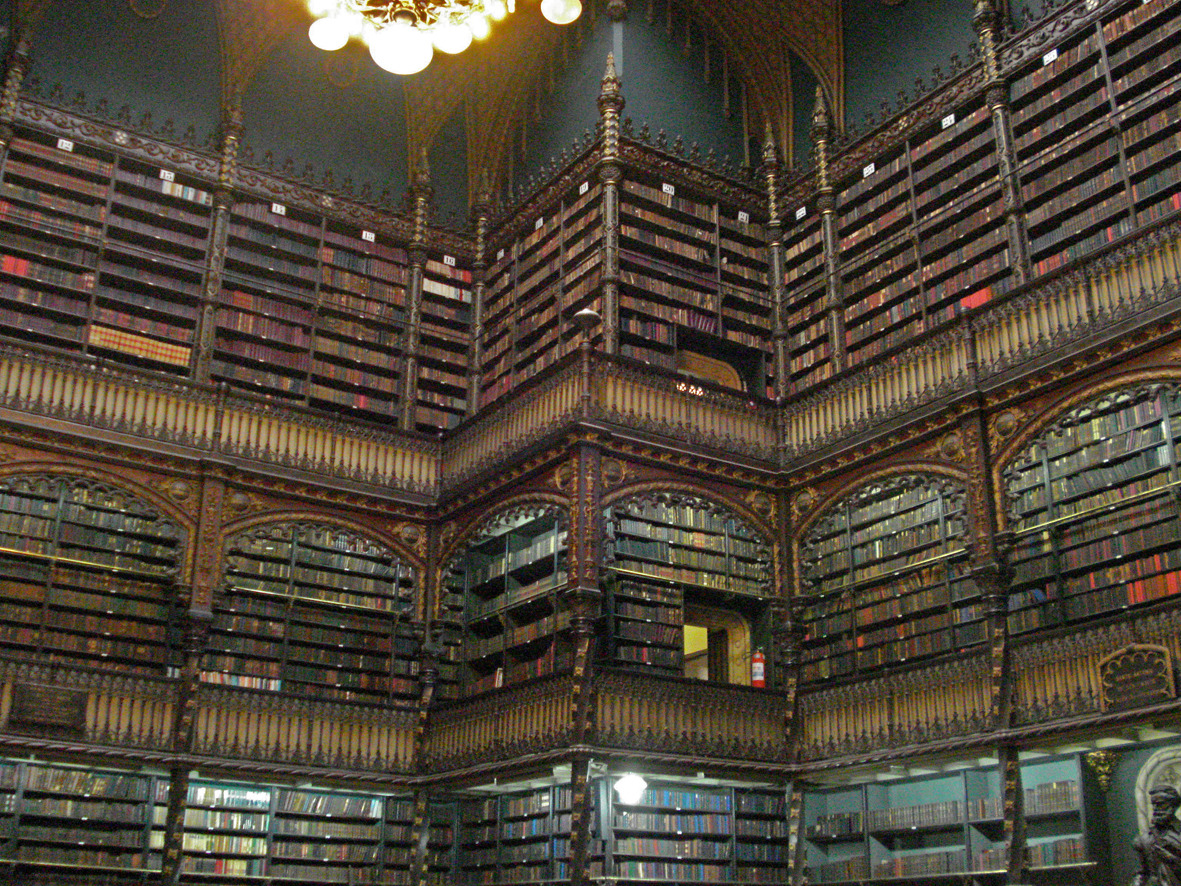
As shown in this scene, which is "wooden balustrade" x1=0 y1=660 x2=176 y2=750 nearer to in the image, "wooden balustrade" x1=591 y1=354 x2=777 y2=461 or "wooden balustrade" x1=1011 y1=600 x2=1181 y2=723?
"wooden balustrade" x1=591 y1=354 x2=777 y2=461

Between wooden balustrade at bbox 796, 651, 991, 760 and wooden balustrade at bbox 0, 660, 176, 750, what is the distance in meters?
4.52

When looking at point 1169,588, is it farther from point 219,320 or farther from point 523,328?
point 219,320

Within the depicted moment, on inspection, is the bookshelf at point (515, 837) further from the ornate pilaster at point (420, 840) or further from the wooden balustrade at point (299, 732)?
the wooden balustrade at point (299, 732)

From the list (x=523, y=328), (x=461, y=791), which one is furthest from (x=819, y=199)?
(x=461, y=791)

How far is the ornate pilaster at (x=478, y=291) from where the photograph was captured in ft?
37.8

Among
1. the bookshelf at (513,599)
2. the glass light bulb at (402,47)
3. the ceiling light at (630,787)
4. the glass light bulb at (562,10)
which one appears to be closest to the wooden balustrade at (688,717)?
the ceiling light at (630,787)

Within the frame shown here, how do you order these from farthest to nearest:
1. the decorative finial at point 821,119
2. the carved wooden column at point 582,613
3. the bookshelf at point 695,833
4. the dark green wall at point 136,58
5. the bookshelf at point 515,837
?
1. the decorative finial at point 821,119
2. the dark green wall at point 136,58
3. the bookshelf at point 515,837
4. the bookshelf at point 695,833
5. the carved wooden column at point 582,613

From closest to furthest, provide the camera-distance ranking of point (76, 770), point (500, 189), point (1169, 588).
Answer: point (1169, 588), point (76, 770), point (500, 189)

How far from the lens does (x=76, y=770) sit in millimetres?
8703

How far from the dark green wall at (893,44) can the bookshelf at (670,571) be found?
3.99 m

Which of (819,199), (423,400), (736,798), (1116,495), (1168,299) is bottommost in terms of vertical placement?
(736,798)

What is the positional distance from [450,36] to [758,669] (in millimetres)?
4923

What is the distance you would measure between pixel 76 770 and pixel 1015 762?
A: 6.20 metres

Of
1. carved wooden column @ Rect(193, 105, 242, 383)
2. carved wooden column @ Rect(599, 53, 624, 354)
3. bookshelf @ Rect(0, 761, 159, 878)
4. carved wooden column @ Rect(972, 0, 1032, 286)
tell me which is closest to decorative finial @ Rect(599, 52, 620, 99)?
carved wooden column @ Rect(599, 53, 624, 354)
